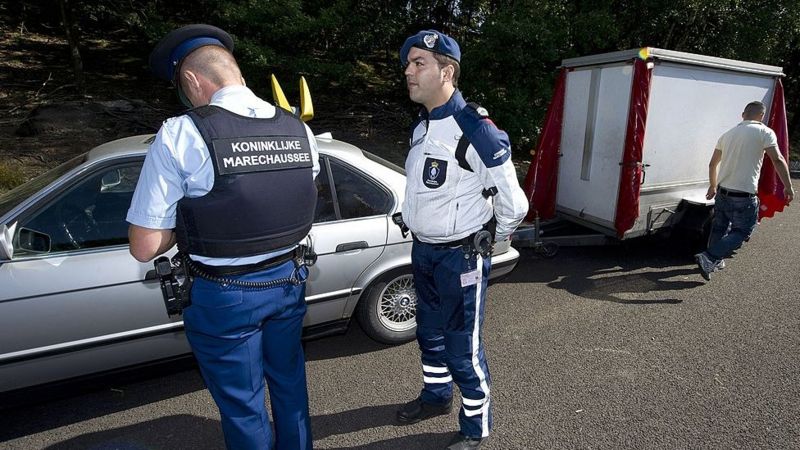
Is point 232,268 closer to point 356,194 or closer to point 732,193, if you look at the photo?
point 356,194

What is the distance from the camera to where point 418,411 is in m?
2.81

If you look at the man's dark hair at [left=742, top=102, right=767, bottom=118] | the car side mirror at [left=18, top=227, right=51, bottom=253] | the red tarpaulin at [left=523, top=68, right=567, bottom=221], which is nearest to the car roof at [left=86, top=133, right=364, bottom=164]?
the car side mirror at [left=18, top=227, right=51, bottom=253]

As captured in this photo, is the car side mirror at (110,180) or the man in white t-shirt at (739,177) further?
the man in white t-shirt at (739,177)

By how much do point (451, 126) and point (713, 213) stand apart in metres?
4.43

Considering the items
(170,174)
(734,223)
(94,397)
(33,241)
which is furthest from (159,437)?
(734,223)

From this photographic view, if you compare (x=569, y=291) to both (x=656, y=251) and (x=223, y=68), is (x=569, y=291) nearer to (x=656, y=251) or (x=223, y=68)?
(x=656, y=251)

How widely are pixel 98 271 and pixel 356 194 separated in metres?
1.57

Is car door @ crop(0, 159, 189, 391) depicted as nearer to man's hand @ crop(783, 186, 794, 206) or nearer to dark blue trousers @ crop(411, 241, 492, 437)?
dark blue trousers @ crop(411, 241, 492, 437)

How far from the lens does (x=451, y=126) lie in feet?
7.57

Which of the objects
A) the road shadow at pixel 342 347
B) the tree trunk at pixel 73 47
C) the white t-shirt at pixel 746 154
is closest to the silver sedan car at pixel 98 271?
the road shadow at pixel 342 347

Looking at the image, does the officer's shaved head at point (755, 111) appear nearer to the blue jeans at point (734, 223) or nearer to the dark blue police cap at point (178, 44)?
the blue jeans at point (734, 223)

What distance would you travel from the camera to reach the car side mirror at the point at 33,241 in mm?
2520

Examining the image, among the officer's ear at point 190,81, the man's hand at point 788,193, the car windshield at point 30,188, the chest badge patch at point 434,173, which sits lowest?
the man's hand at point 788,193

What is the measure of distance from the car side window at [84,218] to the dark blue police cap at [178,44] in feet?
3.93
